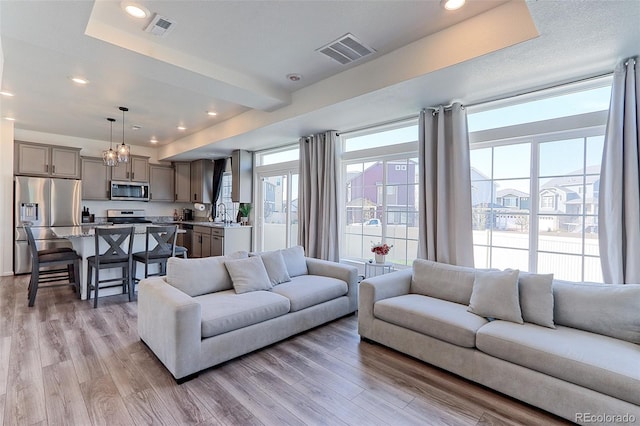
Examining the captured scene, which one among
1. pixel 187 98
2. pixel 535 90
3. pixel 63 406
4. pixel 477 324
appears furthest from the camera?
pixel 187 98

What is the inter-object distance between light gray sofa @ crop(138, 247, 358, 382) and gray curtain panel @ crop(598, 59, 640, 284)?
238 cm

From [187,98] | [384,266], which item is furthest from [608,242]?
[187,98]

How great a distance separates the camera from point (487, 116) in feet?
11.4

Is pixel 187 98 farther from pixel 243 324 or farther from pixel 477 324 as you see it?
pixel 477 324

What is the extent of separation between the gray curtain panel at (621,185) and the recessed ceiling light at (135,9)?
3.85m

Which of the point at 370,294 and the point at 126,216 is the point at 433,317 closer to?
the point at 370,294

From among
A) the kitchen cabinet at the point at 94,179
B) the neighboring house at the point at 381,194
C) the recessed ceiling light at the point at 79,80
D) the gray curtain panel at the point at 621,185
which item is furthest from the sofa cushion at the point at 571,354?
the kitchen cabinet at the point at 94,179

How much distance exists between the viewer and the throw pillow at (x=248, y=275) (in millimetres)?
3057

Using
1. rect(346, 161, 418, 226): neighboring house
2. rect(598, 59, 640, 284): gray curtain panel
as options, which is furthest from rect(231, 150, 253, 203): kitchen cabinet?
rect(598, 59, 640, 284): gray curtain panel

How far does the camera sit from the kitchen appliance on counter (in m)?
7.18

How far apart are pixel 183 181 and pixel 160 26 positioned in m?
5.90

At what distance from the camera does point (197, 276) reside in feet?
9.63

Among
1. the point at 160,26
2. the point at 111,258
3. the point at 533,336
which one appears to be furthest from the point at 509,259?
the point at 111,258

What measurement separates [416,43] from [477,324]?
8.05 ft
